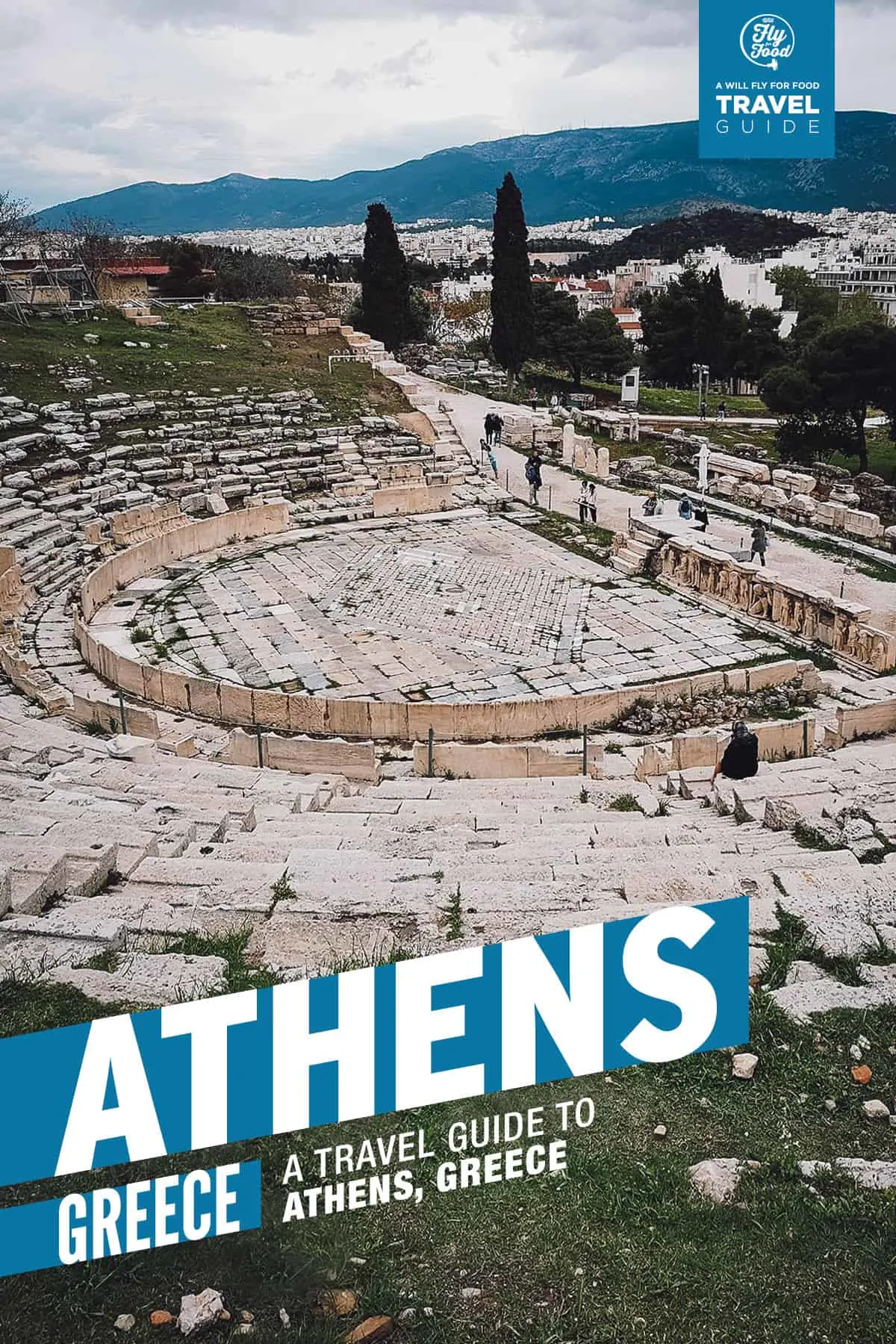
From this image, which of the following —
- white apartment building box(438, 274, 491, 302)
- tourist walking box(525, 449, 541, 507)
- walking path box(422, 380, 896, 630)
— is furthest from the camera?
white apartment building box(438, 274, 491, 302)

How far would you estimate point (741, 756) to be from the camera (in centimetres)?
1062

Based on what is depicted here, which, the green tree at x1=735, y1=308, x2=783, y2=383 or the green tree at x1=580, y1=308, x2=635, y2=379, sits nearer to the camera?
the green tree at x1=735, y1=308, x2=783, y2=383

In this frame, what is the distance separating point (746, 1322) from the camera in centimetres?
366

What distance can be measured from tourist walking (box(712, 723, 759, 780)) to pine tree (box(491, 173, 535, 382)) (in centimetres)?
3111

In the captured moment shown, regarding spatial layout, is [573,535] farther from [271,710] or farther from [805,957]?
[805,957]

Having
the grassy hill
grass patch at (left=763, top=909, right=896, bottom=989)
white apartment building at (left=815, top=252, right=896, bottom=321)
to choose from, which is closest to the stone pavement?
grass patch at (left=763, top=909, right=896, bottom=989)

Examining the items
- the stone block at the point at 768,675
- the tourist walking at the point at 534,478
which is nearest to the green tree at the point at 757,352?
the tourist walking at the point at 534,478

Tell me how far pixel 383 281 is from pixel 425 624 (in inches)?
1172

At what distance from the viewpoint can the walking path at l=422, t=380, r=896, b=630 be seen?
60.2 feet

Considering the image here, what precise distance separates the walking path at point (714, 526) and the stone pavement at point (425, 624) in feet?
8.06

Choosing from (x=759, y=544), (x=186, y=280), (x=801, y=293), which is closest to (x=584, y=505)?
(x=759, y=544)

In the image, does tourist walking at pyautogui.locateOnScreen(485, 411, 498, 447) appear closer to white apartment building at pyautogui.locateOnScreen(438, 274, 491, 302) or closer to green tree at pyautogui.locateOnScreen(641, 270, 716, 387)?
green tree at pyautogui.locateOnScreen(641, 270, 716, 387)

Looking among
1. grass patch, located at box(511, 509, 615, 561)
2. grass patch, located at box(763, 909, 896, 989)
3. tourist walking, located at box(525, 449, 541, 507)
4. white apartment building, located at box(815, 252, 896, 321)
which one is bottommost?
grass patch, located at box(763, 909, 896, 989)

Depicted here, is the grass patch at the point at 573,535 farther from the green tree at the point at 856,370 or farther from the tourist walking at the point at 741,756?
the tourist walking at the point at 741,756
